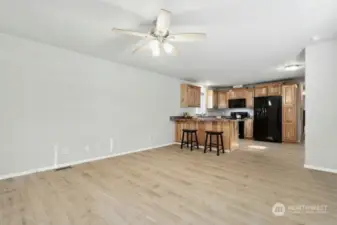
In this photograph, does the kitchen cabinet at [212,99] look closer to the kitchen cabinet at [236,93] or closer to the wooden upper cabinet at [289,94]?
the kitchen cabinet at [236,93]

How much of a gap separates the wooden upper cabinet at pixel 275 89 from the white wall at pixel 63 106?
4.84 m

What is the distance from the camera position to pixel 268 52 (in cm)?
402

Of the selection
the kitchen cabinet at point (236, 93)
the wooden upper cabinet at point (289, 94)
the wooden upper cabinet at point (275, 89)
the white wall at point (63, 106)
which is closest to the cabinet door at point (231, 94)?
the kitchen cabinet at point (236, 93)

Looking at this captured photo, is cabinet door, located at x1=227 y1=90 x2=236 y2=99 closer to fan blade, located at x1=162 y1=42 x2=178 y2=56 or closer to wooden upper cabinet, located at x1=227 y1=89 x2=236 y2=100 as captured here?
wooden upper cabinet, located at x1=227 y1=89 x2=236 y2=100

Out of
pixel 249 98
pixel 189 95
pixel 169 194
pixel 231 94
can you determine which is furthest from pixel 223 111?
pixel 169 194

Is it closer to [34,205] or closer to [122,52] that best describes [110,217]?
[34,205]

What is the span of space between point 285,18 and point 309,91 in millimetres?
1909

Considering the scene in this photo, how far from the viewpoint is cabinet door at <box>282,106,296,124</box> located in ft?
22.2

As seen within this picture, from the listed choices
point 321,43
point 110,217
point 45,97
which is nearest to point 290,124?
point 321,43

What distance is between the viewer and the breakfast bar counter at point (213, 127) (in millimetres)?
5527

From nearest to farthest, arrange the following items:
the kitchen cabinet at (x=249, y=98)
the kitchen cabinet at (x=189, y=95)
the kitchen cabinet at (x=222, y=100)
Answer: the kitchen cabinet at (x=189, y=95), the kitchen cabinet at (x=249, y=98), the kitchen cabinet at (x=222, y=100)

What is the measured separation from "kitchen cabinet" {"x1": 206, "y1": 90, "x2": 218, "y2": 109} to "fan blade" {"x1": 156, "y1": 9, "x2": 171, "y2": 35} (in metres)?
6.72

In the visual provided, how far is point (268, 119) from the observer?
7188 millimetres

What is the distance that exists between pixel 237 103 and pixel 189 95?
249cm
